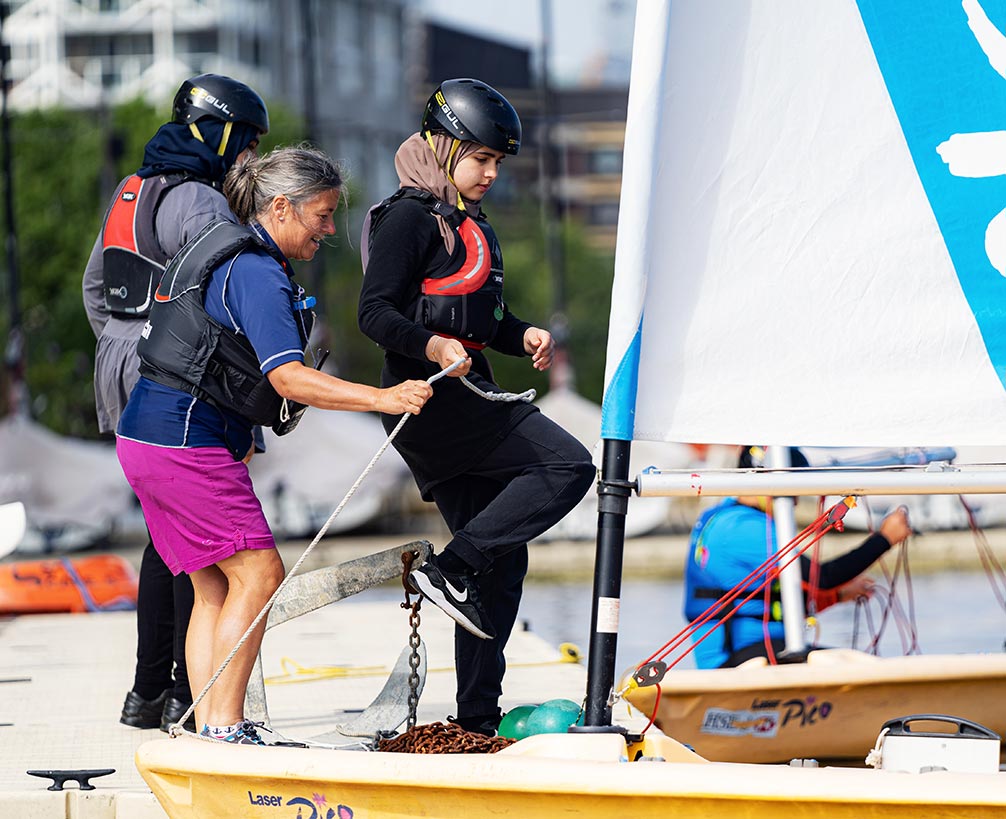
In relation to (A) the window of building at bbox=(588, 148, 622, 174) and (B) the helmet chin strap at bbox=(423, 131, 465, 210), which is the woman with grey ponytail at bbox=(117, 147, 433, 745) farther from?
(A) the window of building at bbox=(588, 148, 622, 174)

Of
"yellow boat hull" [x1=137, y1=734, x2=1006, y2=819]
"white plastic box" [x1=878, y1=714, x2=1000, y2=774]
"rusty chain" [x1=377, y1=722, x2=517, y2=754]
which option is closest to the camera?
"yellow boat hull" [x1=137, y1=734, x2=1006, y2=819]

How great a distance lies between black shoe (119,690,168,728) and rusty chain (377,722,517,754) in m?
1.51

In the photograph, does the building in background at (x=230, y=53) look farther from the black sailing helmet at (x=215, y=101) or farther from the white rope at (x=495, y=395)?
the white rope at (x=495, y=395)

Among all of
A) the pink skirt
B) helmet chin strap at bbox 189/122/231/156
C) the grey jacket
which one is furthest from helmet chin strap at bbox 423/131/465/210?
helmet chin strap at bbox 189/122/231/156

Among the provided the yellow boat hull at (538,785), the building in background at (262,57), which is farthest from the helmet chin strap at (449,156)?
the building in background at (262,57)

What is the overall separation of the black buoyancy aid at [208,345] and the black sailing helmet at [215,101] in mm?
1084

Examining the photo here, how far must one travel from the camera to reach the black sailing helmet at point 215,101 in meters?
5.62

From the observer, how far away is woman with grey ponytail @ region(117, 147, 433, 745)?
4520mm

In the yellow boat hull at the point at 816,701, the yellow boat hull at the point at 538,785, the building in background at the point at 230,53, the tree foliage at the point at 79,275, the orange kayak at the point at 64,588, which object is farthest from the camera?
the building in background at the point at 230,53

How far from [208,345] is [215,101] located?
Result: 135cm

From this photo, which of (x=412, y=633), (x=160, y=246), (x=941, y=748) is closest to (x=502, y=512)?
(x=412, y=633)

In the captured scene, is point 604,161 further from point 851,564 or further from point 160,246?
point 160,246

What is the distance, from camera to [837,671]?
6.55m

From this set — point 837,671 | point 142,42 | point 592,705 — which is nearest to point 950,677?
point 837,671
